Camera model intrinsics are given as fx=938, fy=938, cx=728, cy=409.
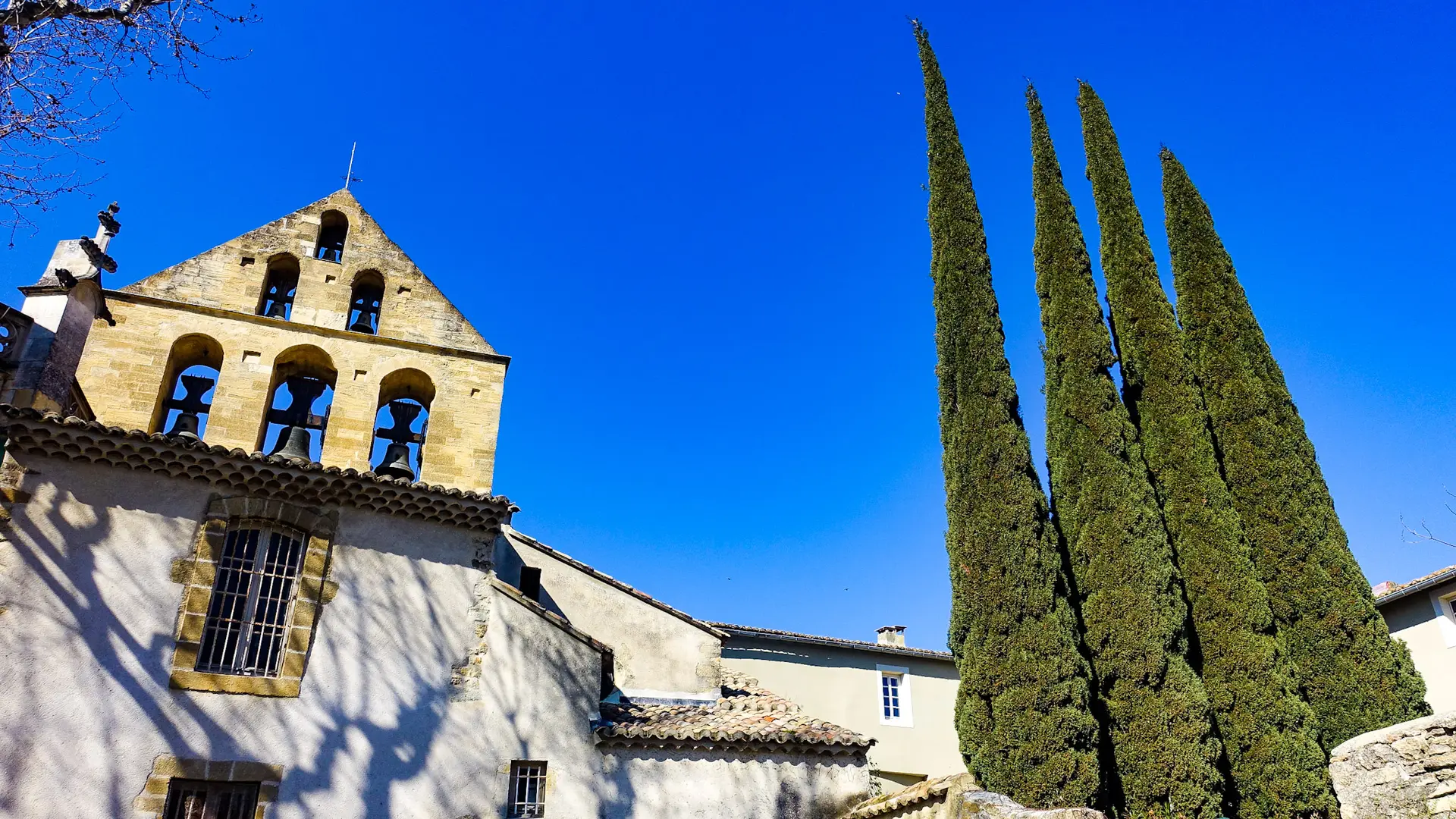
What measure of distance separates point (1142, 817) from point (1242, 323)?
354 inches

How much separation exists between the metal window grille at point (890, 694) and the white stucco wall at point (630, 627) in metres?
8.74

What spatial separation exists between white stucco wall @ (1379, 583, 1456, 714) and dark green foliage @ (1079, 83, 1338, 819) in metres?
5.04

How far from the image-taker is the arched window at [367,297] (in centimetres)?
1372

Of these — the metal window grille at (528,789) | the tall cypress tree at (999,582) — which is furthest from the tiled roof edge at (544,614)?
the tall cypress tree at (999,582)

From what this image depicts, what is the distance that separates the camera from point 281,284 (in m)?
13.9

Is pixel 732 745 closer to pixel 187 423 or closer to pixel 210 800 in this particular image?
pixel 210 800

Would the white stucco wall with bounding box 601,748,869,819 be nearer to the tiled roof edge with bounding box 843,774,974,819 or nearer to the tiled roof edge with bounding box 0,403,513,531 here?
the tiled roof edge with bounding box 843,774,974,819

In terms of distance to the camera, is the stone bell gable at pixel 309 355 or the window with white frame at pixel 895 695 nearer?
the stone bell gable at pixel 309 355

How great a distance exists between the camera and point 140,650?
956cm

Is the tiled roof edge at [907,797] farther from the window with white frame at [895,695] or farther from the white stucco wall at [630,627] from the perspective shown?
the window with white frame at [895,695]

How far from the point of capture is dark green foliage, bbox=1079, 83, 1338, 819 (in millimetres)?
12281

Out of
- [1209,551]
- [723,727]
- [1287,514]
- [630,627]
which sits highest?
[1287,514]

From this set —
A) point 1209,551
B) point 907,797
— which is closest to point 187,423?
point 907,797

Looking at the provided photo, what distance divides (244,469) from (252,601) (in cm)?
146
